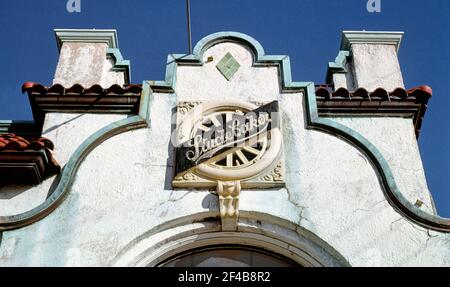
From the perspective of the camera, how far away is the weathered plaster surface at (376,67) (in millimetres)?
9727

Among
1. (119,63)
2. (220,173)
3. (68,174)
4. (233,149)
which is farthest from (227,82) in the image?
(68,174)

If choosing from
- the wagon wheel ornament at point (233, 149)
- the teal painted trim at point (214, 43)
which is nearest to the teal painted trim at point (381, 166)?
the teal painted trim at point (214, 43)

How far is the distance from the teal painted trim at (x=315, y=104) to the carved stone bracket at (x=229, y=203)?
124 cm

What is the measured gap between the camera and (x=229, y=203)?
26.7 ft

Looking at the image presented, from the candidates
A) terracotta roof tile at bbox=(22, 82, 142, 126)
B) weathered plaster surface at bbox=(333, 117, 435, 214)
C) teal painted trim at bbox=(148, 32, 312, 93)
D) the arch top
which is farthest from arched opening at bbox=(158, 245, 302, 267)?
the arch top

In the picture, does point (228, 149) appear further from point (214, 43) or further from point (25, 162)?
point (25, 162)

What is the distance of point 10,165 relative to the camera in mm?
8375

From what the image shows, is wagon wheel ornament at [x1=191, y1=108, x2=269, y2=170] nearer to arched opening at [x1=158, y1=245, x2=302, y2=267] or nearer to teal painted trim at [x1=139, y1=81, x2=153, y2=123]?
teal painted trim at [x1=139, y1=81, x2=153, y2=123]

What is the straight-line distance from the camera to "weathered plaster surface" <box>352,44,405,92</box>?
31.9 feet

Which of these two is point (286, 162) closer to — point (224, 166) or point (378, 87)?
point (224, 166)

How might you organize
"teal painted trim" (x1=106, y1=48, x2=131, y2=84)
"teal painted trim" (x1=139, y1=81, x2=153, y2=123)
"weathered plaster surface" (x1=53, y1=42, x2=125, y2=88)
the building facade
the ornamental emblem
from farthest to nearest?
"teal painted trim" (x1=106, y1=48, x2=131, y2=84), "weathered plaster surface" (x1=53, y1=42, x2=125, y2=88), "teal painted trim" (x1=139, y1=81, x2=153, y2=123), the ornamental emblem, the building facade

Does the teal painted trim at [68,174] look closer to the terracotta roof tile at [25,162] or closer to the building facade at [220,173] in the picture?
the building facade at [220,173]
